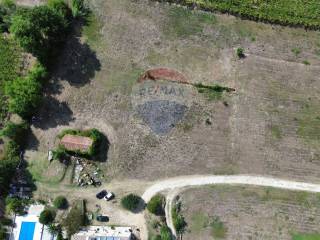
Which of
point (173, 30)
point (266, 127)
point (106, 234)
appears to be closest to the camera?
point (106, 234)

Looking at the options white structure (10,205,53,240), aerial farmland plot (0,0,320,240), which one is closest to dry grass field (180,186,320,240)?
aerial farmland plot (0,0,320,240)

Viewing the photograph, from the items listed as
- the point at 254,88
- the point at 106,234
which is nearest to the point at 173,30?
the point at 254,88

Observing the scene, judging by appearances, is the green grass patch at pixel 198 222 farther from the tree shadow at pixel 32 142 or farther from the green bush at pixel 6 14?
the green bush at pixel 6 14

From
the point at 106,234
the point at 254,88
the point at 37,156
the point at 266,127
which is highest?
the point at 254,88

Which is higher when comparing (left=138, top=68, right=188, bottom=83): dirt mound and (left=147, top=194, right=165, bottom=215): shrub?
(left=138, top=68, right=188, bottom=83): dirt mound

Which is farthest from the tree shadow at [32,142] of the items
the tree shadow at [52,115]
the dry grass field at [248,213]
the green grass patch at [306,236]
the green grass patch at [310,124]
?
the green grass patch at [306,236]

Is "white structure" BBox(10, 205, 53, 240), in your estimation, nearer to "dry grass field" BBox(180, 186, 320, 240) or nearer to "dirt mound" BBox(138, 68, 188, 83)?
"dry grass field" BBox(180, 186, 320, 240)

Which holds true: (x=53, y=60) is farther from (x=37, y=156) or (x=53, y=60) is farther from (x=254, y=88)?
(x=254, y=88)
